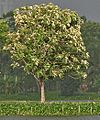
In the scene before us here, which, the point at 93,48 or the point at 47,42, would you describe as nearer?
the point at 47,42

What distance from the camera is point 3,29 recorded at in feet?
274

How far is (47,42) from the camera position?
74312 mm

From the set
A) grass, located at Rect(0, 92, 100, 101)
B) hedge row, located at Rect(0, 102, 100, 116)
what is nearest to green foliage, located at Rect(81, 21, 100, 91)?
grass, located at Rect(0, 92, 100, 101)

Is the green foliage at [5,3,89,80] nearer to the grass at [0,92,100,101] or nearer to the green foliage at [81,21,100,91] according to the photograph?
the grass at [0,92,100,101]

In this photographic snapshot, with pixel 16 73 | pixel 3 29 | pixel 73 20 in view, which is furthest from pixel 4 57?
pixel 73 20

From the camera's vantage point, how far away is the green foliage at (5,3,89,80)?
243ft

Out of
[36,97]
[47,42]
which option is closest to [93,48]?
[36,97]

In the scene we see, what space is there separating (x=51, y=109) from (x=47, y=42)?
470 inches

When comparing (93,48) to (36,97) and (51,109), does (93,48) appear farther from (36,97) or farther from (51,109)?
(51,109)

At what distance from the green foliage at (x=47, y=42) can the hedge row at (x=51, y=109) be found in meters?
6.78

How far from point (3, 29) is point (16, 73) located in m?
79.1

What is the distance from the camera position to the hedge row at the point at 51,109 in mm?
70062

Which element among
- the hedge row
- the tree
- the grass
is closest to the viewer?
the hedge row

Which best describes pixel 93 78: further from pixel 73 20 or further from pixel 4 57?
pixel 73 20
